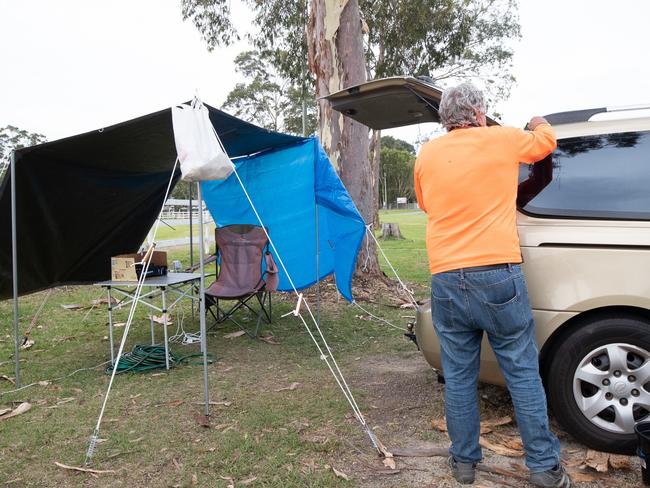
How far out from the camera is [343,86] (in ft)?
27.0

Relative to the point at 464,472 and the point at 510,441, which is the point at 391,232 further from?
the point at 464,472

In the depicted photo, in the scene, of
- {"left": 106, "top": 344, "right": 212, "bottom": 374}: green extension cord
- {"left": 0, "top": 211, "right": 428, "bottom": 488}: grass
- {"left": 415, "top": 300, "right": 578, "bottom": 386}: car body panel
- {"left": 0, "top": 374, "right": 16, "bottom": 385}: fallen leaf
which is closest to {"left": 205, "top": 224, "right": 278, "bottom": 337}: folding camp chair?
{"left": 0, "top": 211, "right": 428, "bottom": 488}: grass

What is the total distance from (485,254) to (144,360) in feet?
10.9

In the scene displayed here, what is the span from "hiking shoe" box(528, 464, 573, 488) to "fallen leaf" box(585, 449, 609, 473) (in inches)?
9.6

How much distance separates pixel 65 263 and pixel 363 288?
4.06 metres

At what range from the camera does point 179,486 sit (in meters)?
2.59

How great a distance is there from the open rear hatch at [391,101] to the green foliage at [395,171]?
5322cm

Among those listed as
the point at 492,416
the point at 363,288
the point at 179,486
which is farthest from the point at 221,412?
the point at 363,288

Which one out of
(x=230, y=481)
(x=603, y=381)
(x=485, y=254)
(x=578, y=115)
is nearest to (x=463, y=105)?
(x=485, y=254)

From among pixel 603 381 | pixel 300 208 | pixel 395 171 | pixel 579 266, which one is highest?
pixel 395 171

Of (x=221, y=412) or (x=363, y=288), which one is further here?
(x=363, y=288)

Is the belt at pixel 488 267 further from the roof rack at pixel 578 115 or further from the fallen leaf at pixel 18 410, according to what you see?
the fallen leaf at pixel 18 410

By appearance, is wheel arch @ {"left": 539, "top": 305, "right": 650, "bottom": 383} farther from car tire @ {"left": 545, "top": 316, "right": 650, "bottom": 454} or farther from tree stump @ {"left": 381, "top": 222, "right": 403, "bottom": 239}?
tree stump @ {"left": 381, "top": 222, "right": 403, "bottom": 239}

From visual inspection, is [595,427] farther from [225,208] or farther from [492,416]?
[225,208]
